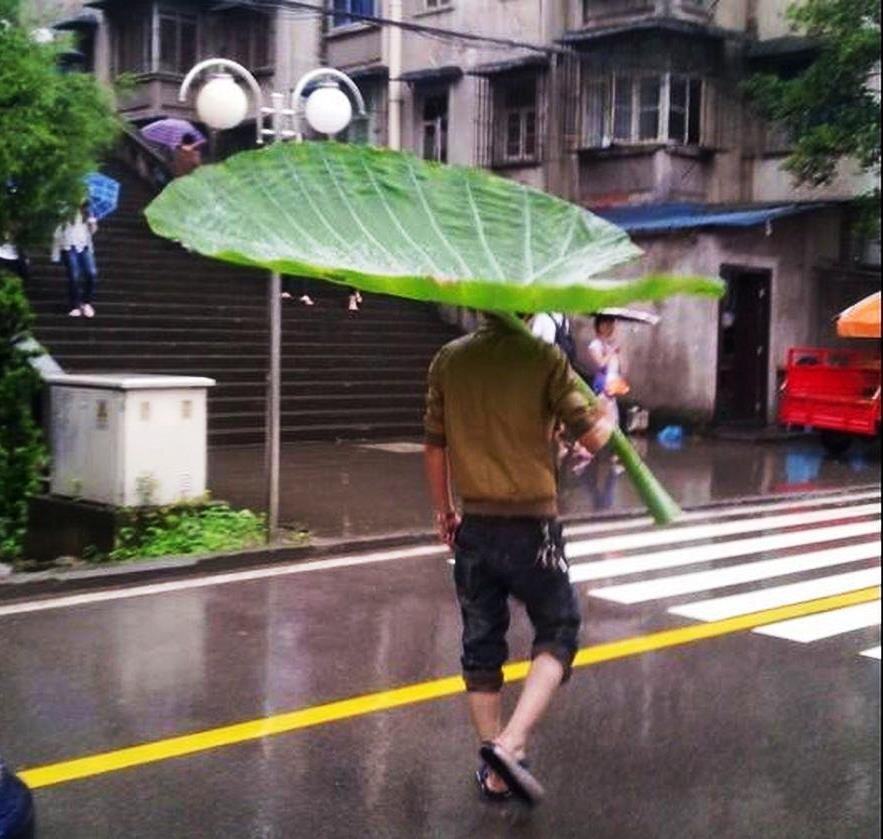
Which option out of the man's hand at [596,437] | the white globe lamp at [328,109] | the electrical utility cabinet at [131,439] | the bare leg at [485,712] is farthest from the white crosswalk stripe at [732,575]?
the man's hand at [596,437]

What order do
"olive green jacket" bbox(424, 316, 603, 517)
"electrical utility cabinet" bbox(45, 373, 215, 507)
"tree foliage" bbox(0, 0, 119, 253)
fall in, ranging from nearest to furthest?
"olive green jacket" bbox(424, 316, 603, 517) → "tree foliage" bbox(0, 0, 119, 253) → "electrical utility cabinet" bbox(45, 373, 215, 507)

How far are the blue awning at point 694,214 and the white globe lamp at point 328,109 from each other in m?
1.18

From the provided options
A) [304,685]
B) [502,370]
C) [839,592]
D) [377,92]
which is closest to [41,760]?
Result: [304,685]

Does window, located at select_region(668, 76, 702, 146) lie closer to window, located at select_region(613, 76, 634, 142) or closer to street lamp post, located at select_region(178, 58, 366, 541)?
window, located at select_region(613, 76, 634, 142)

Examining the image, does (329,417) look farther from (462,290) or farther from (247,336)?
(462,290)

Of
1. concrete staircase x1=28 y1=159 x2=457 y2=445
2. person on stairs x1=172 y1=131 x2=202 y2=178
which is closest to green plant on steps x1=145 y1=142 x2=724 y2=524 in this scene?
person on stairs x1=172 y1=131 x2=202 y2=178

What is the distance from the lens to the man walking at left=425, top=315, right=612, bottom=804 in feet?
12.5

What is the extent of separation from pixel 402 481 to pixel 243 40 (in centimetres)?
723

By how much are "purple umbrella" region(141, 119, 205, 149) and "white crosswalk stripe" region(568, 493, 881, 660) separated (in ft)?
12.1

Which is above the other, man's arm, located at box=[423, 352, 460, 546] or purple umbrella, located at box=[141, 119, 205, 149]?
purple umbrella, located at box=[141, 119, 205, 149]

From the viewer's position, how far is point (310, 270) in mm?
2092

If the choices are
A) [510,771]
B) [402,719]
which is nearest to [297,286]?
[510,771]

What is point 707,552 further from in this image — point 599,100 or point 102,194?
point 599,100

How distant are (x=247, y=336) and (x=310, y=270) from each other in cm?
969
